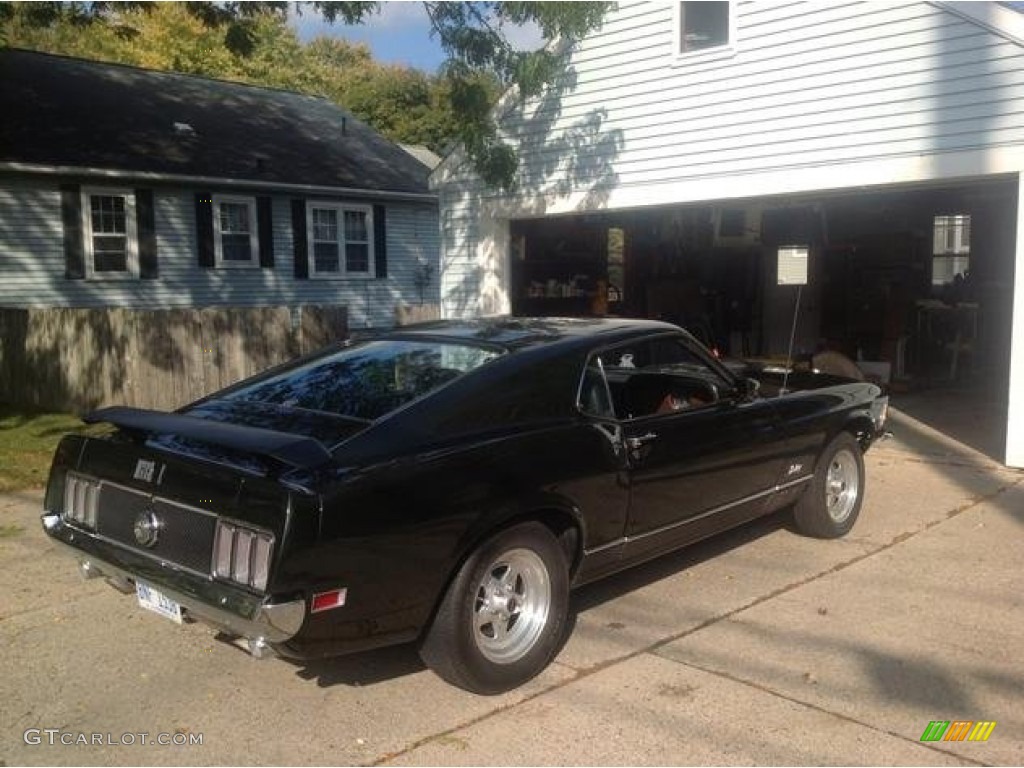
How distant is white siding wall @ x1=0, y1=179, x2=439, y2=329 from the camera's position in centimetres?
1619

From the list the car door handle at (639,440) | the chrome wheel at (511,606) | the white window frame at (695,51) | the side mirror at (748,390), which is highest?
the white window frame at (695,51)

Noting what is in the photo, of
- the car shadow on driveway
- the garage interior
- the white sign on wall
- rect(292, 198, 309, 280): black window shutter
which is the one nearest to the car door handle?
the car shadow on driveway

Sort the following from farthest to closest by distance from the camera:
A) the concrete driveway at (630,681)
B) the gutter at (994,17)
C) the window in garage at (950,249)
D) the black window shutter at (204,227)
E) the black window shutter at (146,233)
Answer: the black window shutter at (204,227) → the black window shutter at (146,233) → the window in garage at (950,249) → the gutter at (994,17) → the concrete driveway at (630,681)

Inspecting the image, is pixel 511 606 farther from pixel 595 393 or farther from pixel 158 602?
pixel 158 602

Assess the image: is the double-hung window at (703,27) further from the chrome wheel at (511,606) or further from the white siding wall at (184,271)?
the white siding wall at (184,271)

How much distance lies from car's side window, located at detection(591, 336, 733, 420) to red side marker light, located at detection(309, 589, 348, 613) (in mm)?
2136

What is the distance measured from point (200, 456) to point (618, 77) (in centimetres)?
822

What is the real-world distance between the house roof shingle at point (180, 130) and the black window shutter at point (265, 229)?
61cm

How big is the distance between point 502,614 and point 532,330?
1.54 meters

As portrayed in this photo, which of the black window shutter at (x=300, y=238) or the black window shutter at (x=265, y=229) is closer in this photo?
the black window shutter at (x=265, y=229)

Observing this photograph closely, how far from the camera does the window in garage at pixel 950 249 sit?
15828mm

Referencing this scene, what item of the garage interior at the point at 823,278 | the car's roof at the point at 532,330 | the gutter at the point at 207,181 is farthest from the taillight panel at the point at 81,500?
the gutter at the point at 207,181

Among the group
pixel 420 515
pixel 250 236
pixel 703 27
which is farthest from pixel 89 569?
pixel 250 236

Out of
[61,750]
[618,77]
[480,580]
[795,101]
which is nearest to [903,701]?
[480,580]
